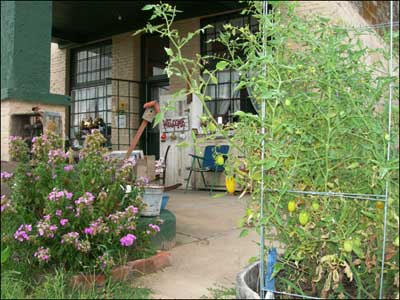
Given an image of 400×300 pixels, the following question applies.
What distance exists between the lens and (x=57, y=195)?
2646 millimetres

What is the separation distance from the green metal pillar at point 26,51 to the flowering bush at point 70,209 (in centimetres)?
68

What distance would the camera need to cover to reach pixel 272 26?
2.11 m

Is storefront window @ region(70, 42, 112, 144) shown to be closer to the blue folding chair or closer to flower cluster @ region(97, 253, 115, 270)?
the blue folding chair

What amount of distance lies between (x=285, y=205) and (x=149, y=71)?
24.1 feet

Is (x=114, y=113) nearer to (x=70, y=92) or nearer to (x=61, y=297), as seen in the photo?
(x=70, y=92)

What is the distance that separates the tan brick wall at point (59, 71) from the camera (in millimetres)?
10414

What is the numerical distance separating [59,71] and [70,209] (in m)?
8.55

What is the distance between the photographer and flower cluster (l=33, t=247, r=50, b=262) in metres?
2.51

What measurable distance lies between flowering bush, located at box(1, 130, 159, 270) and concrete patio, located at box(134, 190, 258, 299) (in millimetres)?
337

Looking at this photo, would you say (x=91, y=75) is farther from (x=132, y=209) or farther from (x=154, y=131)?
(x=132, y=209)

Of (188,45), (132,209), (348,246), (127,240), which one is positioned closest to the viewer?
(348,246)

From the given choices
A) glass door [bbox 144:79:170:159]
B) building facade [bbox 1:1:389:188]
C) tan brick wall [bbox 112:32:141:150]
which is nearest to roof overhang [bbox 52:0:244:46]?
building facade [bbox 1:1:389:188]

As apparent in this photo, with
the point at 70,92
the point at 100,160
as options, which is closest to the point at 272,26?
the point at 100,160

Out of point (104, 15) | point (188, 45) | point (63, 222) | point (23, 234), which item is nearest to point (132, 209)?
point (63, 222)
